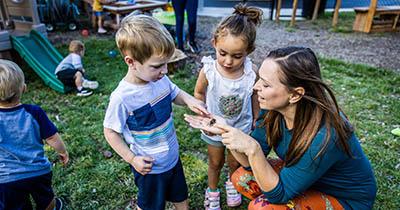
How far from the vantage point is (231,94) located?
6.42 ft

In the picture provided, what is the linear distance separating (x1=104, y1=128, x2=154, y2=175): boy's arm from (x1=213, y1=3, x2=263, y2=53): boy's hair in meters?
0.79

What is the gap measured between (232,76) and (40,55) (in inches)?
148

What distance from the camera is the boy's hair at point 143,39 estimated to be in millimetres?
1484

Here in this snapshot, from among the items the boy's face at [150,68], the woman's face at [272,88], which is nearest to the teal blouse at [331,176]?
the woman's face at [272,88]

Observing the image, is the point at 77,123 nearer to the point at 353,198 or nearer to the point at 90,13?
the point at 353,198

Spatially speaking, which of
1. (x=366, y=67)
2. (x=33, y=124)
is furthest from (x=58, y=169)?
(x=366, y=67)

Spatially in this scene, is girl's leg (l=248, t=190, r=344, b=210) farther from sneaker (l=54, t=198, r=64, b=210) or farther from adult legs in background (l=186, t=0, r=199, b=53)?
adult legs in background (l=186, t=0, r=199, b=53)

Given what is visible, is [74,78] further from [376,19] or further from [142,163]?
[376,19]

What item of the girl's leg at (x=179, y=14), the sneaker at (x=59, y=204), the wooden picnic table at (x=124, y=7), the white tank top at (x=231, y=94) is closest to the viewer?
the white tank top at (x=231, y=94)

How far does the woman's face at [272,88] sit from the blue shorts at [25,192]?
1352 millimetres

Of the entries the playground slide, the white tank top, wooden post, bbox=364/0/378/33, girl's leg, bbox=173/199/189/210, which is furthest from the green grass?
wooden post, bbox=364/0/378/33

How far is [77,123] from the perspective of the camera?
3.39 meters

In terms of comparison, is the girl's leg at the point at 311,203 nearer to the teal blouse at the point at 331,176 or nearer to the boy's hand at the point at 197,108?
the teal blouse at the point at 331,176

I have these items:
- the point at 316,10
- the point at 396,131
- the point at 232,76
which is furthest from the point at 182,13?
→ the point at 316,10
